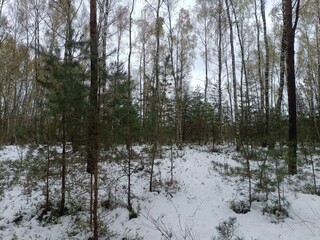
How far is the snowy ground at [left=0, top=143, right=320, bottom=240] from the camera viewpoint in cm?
607

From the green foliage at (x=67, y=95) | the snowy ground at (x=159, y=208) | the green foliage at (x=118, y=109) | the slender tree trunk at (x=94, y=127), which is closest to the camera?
the slender tree trunk at (x=94, y=127)

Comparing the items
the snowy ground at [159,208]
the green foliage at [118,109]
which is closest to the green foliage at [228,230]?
the snowy ground at [159,208]

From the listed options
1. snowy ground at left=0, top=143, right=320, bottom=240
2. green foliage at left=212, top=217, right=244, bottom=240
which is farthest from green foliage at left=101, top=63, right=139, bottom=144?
green foliage at left=212, top=217, right=244, bottom=240

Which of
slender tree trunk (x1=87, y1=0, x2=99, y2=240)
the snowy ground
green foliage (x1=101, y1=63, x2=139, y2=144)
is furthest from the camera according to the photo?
the snowy ground

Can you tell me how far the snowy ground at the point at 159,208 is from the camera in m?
6.07

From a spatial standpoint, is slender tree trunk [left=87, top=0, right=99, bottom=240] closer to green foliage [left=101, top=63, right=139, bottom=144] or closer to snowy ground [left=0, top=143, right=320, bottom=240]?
green foliage [left=101, top=63, right=139, bottom=144]

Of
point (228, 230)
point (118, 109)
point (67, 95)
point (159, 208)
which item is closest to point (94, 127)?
point (118, 109)

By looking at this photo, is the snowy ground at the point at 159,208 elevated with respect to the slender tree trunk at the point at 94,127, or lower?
lower

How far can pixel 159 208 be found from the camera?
7129mm

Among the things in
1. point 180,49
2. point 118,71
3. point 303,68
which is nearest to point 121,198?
point 118,71

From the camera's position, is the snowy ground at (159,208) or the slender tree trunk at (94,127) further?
the snowy ground at (159,208)

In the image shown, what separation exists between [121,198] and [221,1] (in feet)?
45.9

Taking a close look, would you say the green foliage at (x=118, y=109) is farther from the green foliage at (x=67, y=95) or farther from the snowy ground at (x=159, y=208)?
the snowy ground at (x=159, y=208)

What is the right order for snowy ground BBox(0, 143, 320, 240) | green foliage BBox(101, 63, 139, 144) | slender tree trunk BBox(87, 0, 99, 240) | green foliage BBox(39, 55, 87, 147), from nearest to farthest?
slender tree trunk BBox(87, 0, 99, 240)
green foliage BBox(39, 55, 87, 147)
green foliage BBox(101, 63, 139, 144)
snowy ground BBox(0, 143, 320, 240)
